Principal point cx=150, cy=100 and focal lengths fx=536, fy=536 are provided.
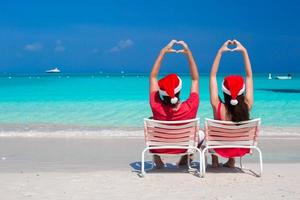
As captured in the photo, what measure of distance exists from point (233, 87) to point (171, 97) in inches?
29.6

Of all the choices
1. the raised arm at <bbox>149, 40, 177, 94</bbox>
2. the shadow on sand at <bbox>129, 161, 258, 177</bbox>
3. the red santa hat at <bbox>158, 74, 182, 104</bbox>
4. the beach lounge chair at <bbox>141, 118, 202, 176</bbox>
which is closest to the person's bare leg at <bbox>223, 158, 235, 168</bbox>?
the shadow on sand at <bbox>129, 161, 258, 177</bbox>

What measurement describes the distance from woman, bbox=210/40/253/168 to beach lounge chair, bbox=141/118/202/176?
13.6 inches


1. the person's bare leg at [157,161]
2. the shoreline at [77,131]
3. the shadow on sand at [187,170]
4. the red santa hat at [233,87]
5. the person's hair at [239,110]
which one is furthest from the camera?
the shoreline at [77,131]

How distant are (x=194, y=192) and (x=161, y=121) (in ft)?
3.56

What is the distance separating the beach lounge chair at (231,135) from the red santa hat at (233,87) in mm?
299

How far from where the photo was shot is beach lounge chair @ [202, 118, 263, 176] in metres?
6.46

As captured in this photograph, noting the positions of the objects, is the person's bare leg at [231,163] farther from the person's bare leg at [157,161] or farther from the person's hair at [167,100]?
the person's hair at [167,100]

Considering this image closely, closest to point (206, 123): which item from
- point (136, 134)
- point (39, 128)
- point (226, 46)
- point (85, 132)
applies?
point (226, 46)

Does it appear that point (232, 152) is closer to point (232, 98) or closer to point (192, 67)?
point (232, 98)

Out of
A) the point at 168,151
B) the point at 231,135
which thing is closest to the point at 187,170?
the point at 168,151

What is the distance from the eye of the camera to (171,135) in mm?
6539

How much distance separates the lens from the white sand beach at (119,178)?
5.66 m

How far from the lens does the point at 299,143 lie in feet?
34.6

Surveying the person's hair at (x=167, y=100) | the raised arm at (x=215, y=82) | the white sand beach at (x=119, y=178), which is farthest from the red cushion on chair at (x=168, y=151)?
the raised arm at (x=215, y=82)
